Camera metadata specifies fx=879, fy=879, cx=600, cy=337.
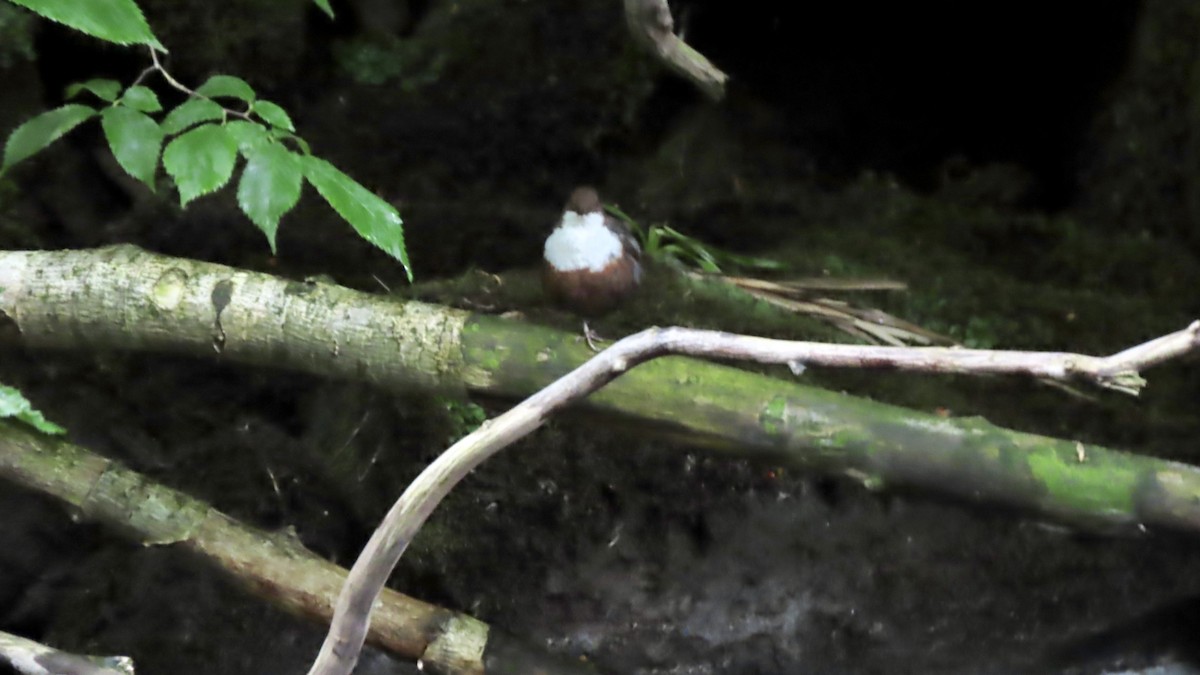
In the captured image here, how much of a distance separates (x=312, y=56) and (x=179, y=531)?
1.30m

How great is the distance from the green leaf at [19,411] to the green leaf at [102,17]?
722 millimetres

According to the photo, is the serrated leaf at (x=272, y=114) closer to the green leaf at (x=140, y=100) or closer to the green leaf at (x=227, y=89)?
the green leaf at (x=227, y=89)

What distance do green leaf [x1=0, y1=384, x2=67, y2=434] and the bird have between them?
40.1 inches

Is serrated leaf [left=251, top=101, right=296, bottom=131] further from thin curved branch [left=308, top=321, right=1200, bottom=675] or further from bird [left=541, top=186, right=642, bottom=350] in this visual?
bird [left=541, top=186, right=642, bottom=350]

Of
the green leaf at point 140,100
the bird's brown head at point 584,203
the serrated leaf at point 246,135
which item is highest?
the serrated leaf at point 246,135

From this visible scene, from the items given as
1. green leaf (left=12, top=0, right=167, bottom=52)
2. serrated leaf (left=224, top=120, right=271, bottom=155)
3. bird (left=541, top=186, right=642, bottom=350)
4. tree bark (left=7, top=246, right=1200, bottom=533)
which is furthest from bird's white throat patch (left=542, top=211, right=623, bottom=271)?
green leaf (left=12, top=0, right=167, bottom=52)

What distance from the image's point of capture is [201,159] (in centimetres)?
122

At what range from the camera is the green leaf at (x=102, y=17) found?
99cm

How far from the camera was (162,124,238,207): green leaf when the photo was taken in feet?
3.94

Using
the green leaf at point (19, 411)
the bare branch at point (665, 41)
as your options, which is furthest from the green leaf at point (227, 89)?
the bare branch at point (665, 41)

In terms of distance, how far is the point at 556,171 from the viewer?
260 cm

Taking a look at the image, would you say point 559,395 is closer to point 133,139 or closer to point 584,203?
point 133,139

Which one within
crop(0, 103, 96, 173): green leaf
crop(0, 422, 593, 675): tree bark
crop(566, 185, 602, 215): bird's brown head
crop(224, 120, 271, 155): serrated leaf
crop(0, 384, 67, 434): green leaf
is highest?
crop(224, 120, 271, 155): serrated leaf

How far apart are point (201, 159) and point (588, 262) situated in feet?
3.00
